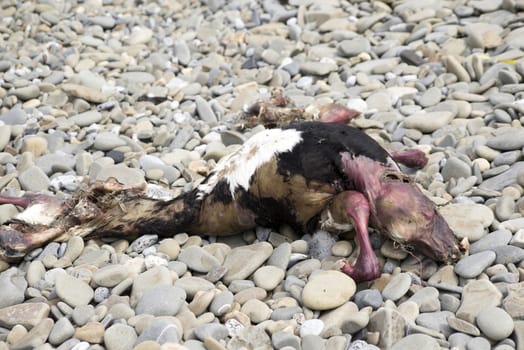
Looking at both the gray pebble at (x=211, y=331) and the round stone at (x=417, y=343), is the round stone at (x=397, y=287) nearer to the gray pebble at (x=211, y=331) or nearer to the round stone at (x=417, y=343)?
the round stone at (x=417, y=343)

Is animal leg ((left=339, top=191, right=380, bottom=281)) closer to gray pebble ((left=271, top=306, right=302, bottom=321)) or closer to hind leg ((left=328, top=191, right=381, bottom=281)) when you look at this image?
hind leg ((left=328, top=191, right=381, bottom=281))

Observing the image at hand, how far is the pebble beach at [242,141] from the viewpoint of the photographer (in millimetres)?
3172

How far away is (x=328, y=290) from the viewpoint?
3285mm

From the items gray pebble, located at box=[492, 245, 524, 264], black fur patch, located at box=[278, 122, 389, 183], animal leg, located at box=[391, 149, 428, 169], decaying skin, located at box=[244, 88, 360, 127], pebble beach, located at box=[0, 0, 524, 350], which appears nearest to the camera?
pebble beach, located at box=[0, 0, 524, 350]

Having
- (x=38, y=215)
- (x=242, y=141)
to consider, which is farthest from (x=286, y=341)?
(x=242, y=141)

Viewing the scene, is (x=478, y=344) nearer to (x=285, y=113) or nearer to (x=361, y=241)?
(x=361, y=241)

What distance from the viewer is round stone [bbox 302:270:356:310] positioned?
324 cm

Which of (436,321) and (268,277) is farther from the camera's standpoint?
(268,277)

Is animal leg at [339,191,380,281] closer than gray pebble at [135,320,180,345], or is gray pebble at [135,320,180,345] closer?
gray pebble at [135,320,180,345]

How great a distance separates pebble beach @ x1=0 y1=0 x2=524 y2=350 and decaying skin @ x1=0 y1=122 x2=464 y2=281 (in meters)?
0.10

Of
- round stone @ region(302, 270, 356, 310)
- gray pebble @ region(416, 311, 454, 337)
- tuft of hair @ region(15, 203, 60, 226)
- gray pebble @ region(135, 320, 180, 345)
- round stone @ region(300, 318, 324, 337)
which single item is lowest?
tuft of hair @ region(15, 203, 60, 226)

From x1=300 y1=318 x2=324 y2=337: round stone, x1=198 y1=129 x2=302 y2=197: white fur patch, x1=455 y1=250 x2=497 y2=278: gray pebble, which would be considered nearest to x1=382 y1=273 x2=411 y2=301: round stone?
x1=455 y1=250 x2=497 y2=278: gray pebble

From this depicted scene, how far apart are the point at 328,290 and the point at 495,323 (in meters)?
0.78

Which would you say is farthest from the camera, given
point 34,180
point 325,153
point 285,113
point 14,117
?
point 14,117
